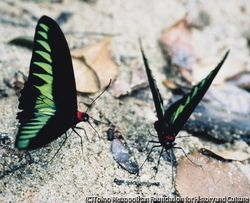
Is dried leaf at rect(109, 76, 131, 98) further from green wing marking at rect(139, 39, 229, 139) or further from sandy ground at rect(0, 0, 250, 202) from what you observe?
green wing marking at rect(139, 39, 229, 139)

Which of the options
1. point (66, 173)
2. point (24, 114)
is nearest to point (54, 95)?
point (24, 114)

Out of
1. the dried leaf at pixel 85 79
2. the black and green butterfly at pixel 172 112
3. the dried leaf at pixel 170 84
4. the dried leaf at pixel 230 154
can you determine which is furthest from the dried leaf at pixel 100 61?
the dried leaf at pixel 230 154

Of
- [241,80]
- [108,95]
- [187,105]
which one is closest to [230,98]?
[241,80]

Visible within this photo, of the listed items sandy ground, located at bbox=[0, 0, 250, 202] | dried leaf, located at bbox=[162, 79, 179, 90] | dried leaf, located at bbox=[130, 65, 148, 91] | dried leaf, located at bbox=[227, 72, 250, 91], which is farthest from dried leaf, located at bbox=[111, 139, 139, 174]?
dried leaf, located at bbox=[227, 72, 250, 91]

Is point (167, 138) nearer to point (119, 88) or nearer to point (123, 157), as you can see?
point (123, 157)

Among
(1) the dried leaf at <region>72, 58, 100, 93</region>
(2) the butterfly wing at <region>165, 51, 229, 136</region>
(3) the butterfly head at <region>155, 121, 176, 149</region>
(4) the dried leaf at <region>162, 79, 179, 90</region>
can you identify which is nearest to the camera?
(2) the butterfly wing at <region>165, 51, 229, 136</region>
